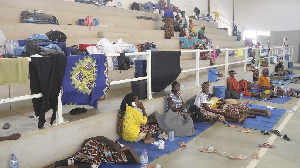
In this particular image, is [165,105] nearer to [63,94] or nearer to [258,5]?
[63,94]

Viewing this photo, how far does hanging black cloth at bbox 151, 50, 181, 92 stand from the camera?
19.9 feet

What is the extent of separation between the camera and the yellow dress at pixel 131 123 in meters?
4.93

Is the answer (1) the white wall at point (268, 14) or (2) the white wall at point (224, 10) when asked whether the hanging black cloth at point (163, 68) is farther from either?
(1) the white wall at point (268, 14)

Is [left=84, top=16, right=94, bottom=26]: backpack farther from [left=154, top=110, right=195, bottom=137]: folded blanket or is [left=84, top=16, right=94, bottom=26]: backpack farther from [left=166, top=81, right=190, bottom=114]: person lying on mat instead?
[left=154, top=110, right=195, bottom=137]: folded blanket

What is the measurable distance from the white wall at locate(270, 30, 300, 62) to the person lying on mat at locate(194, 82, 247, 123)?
720 inches

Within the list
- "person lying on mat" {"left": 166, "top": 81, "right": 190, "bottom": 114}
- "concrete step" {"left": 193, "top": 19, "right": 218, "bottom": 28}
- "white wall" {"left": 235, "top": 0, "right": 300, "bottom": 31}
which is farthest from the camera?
"white wall" {"left": 235, "top": 0, "right": 300, "bottom": 31}

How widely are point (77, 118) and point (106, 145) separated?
72cm

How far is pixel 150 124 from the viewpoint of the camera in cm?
568

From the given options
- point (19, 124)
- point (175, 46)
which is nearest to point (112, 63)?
point (19, 124)

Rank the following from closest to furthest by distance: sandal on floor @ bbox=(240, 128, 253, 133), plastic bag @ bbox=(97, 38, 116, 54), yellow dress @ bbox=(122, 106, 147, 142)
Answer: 1. yellow dress @ bbox=(122, 106, 147, 142)
2. plastic bag @ bbox=(97, 38, 116, 54)
3. sandal on floor @ bbox=(240, 128, 253, 133)

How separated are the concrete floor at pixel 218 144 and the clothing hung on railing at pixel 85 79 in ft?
1.15

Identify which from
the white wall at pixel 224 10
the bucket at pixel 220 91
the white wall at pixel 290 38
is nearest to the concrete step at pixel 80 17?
the bucket at pixel 220 91

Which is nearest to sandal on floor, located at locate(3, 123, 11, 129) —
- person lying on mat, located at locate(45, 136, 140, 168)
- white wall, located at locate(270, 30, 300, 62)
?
person lying on mat, located at locate(45, 136, 140, 168)

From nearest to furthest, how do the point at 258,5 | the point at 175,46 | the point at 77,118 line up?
the point at 77,118 → the point at 175,46 → the point at 258,5
